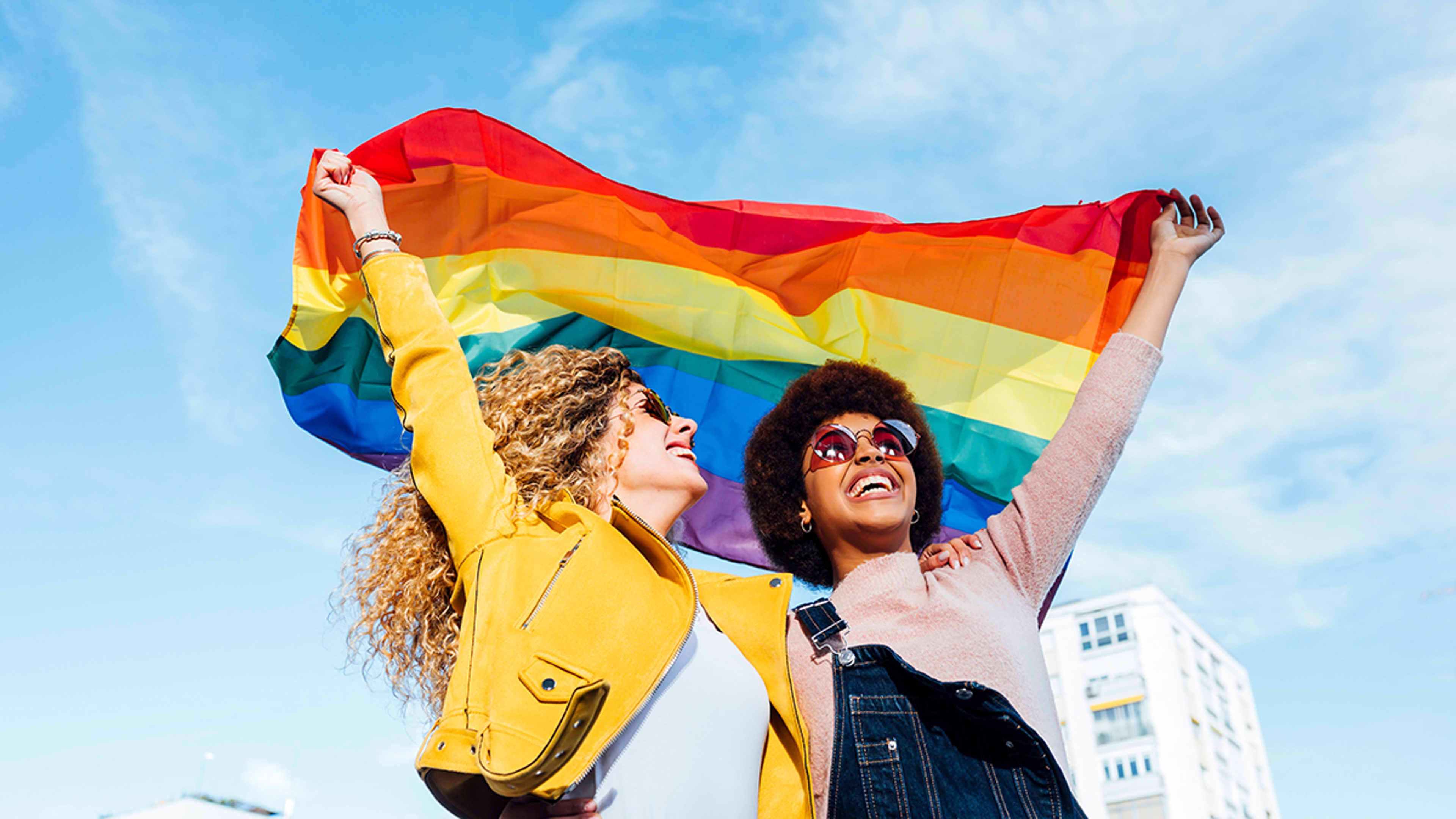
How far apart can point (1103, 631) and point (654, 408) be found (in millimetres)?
56143

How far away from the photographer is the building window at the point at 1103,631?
2140 inches

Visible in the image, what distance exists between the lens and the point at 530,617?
2664 mm

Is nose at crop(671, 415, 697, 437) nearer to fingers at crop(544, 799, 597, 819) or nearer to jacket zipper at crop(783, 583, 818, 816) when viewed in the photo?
jacket zipper at crop(783, 583, 818, 816)

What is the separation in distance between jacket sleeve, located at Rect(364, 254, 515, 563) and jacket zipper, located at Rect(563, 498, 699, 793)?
1.38 ft

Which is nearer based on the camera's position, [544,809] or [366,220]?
[544,809]

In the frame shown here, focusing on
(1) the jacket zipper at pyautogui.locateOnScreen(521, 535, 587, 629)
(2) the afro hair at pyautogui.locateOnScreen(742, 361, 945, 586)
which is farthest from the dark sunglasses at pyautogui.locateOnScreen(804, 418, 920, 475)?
(1) the jacket zipper at pyautogui.locateOnScreen(521, 535, 587, 629)

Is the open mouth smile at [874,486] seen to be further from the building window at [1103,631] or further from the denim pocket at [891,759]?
the building window at [1103,631]

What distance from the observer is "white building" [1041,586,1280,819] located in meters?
48.7

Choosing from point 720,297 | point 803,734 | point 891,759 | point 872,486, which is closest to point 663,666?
point 803,734

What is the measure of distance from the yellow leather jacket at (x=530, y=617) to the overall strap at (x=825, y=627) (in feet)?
0.46

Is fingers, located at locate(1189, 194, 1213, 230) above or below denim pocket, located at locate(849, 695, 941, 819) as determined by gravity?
above

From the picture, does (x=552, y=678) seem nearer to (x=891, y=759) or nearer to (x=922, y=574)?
(x=891, y=759)

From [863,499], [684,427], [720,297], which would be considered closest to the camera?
[684,427]

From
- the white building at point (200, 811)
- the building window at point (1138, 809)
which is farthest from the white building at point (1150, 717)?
the white building at point (200, 811)
